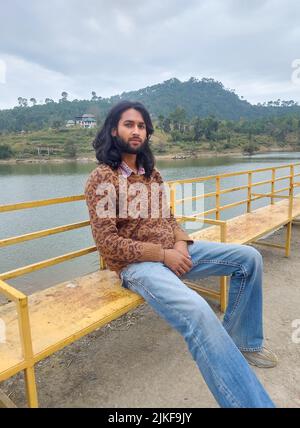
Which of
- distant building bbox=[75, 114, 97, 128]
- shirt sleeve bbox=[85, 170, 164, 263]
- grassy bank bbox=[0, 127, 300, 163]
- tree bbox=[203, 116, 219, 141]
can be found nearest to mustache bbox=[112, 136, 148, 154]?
shirt sleeve bbox=[85, 170, 164, 263]

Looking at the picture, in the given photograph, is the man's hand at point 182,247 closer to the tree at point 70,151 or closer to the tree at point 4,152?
the tree at point 70,151

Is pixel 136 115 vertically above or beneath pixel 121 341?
above

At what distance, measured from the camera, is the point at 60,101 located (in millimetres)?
112125

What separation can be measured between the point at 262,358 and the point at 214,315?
75 cm

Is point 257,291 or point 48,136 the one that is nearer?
point 257,291

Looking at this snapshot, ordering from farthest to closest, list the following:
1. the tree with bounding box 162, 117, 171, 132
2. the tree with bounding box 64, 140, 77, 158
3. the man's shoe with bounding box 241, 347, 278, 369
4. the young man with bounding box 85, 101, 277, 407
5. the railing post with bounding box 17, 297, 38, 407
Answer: the tree with bounding box 162, 117, 171, 132
the tree with bounding box 64, 140, 77, 158
the man's shoe with bounding box 241, 347, 278, 369
the young man with bounding box 85, 101, 277, 407
the railing post with bounding box 17, 297, 38, 407

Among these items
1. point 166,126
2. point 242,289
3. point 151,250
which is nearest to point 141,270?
point 151,250

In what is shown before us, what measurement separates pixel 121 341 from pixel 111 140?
4.44 ft

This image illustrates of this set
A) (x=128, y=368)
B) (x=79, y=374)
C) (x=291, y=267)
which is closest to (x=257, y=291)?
(x=128, y=368)

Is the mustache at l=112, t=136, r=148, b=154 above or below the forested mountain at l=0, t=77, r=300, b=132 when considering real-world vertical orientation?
below

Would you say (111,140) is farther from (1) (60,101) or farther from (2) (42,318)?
(1) (60,101)

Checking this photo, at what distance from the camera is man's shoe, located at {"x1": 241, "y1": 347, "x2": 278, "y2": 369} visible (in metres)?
2.03

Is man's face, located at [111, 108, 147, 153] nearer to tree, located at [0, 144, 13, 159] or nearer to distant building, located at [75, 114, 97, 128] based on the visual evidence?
tree, located at [0, 144, 13, 159]

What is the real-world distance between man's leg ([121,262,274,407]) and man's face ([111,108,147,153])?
2.73 feet
